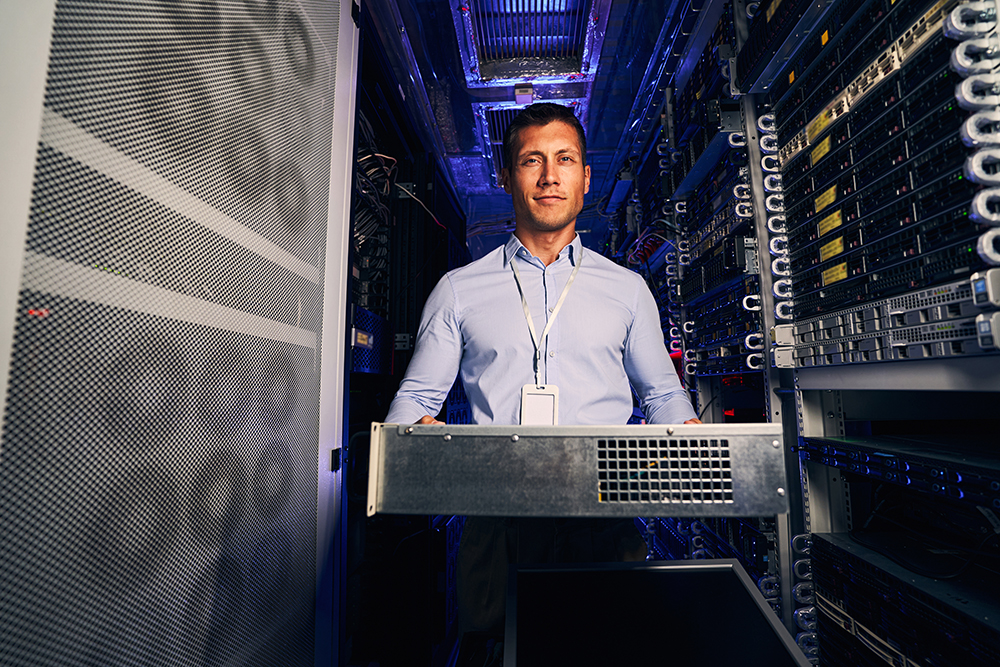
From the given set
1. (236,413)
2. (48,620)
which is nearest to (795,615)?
(236,413)

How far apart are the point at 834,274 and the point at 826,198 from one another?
244 mm

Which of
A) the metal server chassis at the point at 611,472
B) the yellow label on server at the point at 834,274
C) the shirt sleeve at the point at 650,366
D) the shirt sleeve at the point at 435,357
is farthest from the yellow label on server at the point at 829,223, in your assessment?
the shirt sleeve at the point at 435,357

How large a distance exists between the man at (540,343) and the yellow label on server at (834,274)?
0.53 meters

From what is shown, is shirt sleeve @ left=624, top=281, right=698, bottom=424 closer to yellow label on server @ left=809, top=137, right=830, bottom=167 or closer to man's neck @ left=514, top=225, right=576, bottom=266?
man's neck @ left=514, top=225, right=576, bottom=266

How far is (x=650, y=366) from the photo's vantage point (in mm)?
1493

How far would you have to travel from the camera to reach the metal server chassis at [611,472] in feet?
2.23

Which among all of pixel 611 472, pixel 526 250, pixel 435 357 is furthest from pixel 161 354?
pixel 526 250

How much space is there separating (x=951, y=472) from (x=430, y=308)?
4.53 ft

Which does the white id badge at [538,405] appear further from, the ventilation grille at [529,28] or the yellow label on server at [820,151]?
the ventilation grille at [529,28]

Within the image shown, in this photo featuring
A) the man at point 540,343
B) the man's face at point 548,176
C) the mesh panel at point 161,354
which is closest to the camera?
the mesh panel at point 161,354

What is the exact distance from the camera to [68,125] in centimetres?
56

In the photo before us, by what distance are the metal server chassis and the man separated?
0.56m

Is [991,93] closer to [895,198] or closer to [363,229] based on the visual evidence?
[895,198]

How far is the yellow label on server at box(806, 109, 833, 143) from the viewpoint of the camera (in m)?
1.44
